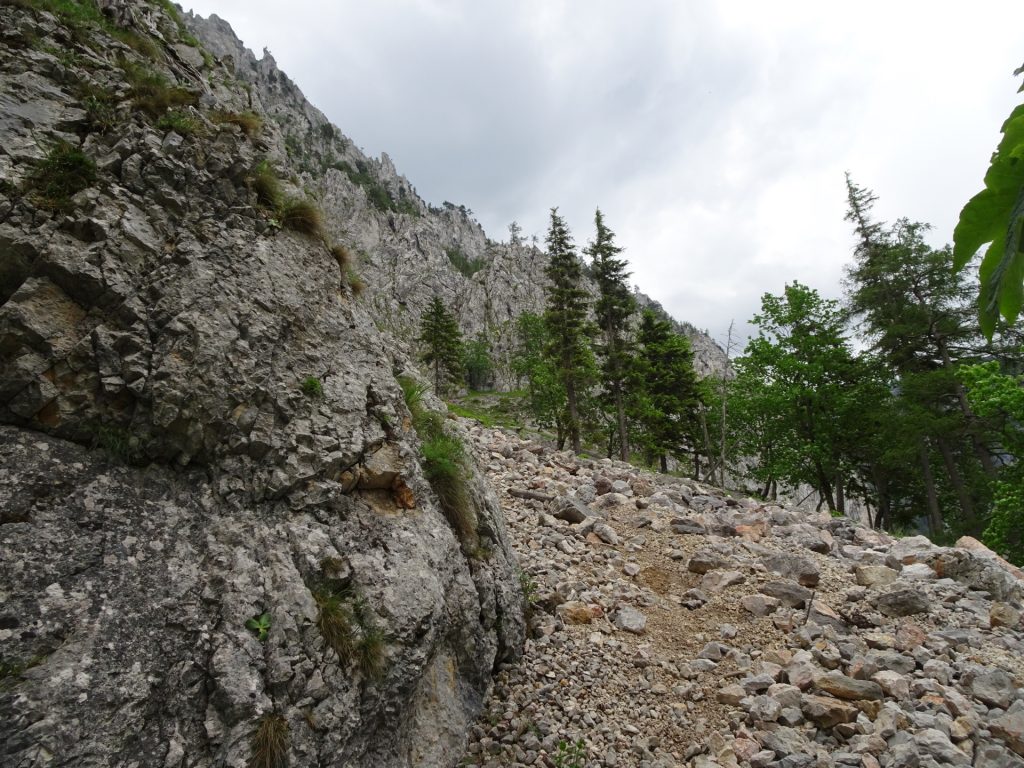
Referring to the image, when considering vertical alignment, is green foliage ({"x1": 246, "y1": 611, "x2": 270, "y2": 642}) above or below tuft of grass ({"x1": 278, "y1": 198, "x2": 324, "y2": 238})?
below

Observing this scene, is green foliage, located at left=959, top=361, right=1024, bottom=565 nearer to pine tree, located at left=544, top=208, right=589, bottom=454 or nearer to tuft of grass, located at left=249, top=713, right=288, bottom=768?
pine tree, located at left=544, top=208, right=589, bottom=454

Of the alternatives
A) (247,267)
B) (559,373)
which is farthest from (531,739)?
(559,373)

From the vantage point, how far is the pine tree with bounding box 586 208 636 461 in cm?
2583

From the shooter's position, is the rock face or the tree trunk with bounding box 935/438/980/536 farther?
the tree trunk with bounding box 935/438/980/536

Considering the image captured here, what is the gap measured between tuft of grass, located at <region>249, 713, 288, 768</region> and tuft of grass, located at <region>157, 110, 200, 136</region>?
22.0ft

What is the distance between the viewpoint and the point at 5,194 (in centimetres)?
482

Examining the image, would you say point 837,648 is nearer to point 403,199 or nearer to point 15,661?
point 15,661

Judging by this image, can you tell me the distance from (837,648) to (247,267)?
9.55 meters

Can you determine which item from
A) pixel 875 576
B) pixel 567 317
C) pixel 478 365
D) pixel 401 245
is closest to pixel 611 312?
pixel 567 317

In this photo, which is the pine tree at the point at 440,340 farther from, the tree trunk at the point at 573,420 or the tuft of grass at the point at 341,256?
the tuft of grass at the point at 341,256

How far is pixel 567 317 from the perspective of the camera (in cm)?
2514

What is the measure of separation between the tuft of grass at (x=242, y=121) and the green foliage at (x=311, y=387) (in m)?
4.01

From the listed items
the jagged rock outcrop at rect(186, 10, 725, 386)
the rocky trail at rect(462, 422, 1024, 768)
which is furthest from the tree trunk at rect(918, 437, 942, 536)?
the jagged rock outcrop at rect(186, 10, 725, 386)

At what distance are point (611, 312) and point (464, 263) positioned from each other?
11214cm
